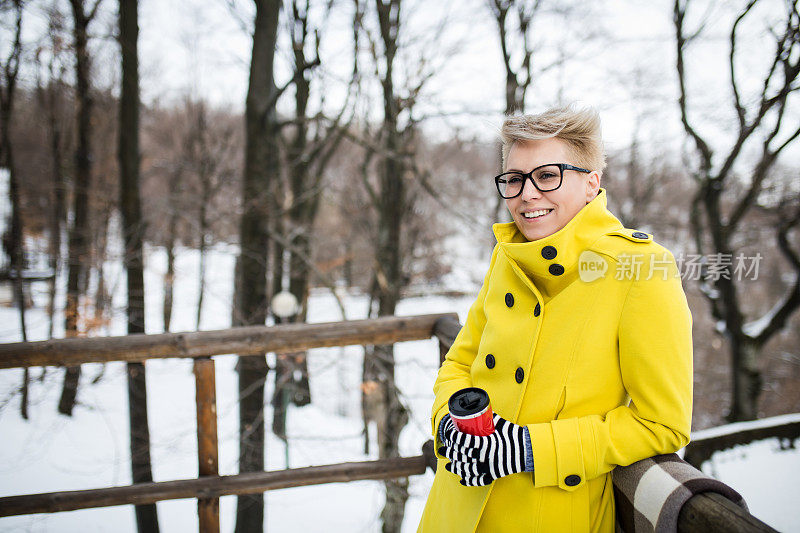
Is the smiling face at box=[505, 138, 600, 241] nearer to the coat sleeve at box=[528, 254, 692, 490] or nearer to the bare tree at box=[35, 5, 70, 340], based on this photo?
the coat sleeve at box=[528, 254, 692, 490]

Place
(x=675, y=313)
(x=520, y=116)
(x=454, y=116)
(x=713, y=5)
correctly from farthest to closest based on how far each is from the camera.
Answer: (x=713, y=5) → (x=454, y=116) → (x=520, y=116) → (x=675, y=313)

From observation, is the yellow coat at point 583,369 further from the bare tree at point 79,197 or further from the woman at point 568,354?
the bare tree at point 79,197

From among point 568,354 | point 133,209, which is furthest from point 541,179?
point 133,209

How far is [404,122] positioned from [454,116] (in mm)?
1030

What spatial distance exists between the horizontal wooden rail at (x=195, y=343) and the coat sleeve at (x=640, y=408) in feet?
4.39

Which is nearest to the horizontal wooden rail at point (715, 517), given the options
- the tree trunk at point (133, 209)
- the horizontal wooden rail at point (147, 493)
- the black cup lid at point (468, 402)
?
the black cup lid at point (468, 402)

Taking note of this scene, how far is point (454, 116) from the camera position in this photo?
273 inches

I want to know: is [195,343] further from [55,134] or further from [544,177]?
[55,134]

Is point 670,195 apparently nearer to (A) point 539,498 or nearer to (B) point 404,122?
(B) point 404,122

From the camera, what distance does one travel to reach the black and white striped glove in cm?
114

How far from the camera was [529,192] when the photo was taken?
50.2 inches

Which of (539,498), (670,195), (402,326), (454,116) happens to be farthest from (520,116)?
(670,195)

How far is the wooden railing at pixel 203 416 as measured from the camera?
214cm

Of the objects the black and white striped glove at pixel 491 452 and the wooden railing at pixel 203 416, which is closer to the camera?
the black and white striped glove at pixel 491 452
